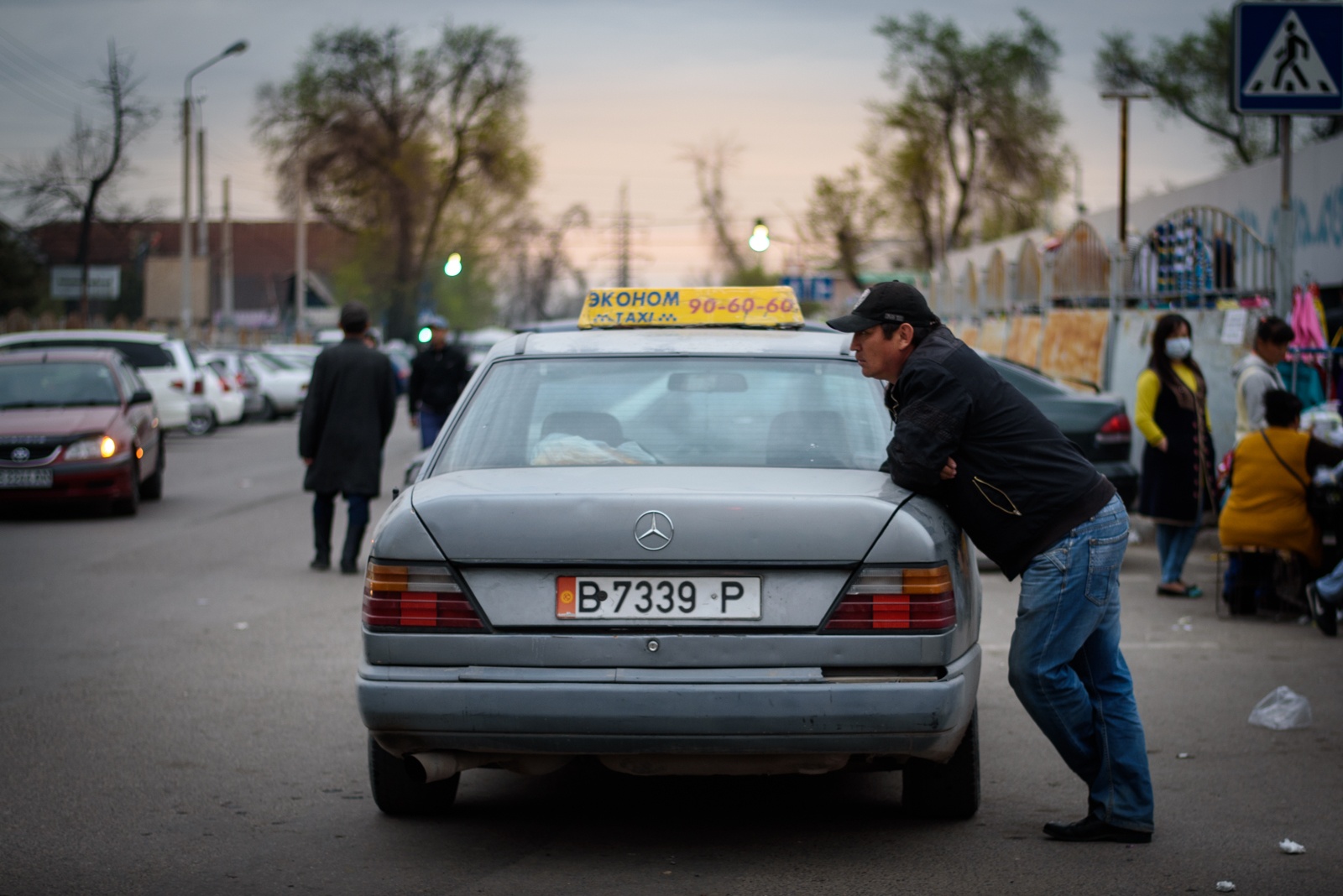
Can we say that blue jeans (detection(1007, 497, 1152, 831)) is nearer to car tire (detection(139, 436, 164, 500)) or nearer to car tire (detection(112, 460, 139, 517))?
car tire (detection(112, 460, 139, 517))

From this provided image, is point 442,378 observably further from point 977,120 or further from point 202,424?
point 977,120

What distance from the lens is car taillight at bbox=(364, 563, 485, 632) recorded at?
13.6 ft

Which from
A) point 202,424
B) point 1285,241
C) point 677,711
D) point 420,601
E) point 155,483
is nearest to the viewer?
point 677,711

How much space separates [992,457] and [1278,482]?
524cm

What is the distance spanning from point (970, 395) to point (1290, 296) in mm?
8514

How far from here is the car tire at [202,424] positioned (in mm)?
27984

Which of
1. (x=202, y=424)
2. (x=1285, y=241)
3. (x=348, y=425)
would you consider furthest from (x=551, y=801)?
(x=202, y=424)

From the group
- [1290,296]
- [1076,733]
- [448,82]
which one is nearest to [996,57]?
[448,82]

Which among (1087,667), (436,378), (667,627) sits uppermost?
(436,378)

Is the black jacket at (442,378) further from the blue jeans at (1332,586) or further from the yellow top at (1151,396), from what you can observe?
the blue jeans at (1332,586)

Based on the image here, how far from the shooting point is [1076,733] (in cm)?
461

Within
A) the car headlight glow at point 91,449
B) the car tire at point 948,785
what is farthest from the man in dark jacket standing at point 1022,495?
the car headlight glow at point 91,449

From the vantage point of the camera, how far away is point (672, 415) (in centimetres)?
491

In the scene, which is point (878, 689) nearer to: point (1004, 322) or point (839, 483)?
point (839, 483)
